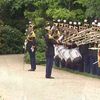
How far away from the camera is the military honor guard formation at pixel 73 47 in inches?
687

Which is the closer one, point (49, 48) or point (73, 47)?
point (49, 48)

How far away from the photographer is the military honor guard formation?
57.2ft

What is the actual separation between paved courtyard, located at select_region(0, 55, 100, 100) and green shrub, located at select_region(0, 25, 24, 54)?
20.8 feet

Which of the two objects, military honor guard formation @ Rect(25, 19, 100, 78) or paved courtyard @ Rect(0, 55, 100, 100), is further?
military honor guard formation @ Rect(25, 19, 100, 78)

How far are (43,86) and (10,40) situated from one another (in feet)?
37.3

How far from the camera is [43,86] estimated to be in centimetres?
1566

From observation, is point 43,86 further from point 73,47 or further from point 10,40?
point 10,40

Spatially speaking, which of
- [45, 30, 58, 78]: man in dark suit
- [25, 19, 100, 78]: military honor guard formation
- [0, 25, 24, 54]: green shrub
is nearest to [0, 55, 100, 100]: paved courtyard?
[45, 30, 58, 78]: man in dark suit

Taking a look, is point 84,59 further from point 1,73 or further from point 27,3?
point 27,3

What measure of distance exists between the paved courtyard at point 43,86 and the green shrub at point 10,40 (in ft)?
20.8

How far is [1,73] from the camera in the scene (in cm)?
1875

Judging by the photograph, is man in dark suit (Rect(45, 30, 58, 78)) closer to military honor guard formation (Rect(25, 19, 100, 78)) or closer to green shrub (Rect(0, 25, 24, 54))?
military honor guard formation (Rect(25, 19, 100, 78))

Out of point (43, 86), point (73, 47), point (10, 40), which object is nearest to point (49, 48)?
point (73, 47)

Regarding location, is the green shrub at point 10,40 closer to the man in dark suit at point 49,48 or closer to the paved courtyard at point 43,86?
the paved courtyard at point 43,86
